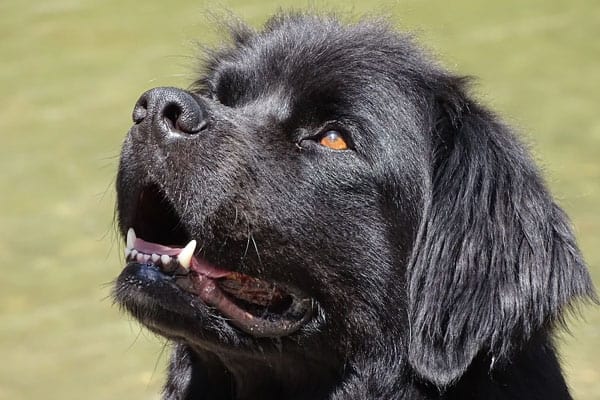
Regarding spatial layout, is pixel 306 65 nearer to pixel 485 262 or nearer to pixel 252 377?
pixel 485 262

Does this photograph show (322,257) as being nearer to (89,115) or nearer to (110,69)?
(89,115)

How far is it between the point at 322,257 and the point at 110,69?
6.90 metres

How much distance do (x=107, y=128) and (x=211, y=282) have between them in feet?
18.1

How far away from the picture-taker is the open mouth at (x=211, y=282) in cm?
388

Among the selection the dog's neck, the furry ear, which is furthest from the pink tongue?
the furry ear

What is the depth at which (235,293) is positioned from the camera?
398cm

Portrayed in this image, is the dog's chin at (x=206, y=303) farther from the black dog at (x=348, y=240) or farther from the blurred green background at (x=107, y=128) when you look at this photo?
the blurred green background at (x=107, y=128)

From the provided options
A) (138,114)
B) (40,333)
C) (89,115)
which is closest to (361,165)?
(138,114)

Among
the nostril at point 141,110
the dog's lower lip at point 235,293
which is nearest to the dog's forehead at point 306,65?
the nostril at point 141,110

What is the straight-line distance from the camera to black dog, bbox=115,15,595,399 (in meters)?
3.84

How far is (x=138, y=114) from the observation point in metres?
3.87

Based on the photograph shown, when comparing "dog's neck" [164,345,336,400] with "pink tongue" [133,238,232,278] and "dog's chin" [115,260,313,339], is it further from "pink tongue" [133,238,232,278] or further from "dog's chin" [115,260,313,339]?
"pink tongue" [133,238,232,278]

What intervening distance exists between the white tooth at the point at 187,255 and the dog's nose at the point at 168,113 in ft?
1.17

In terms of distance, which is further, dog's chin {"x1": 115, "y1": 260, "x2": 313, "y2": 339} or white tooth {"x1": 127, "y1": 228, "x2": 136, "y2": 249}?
white tooth {"x1": 127, "y1": 228, "x2": 136, "y2": 249}
